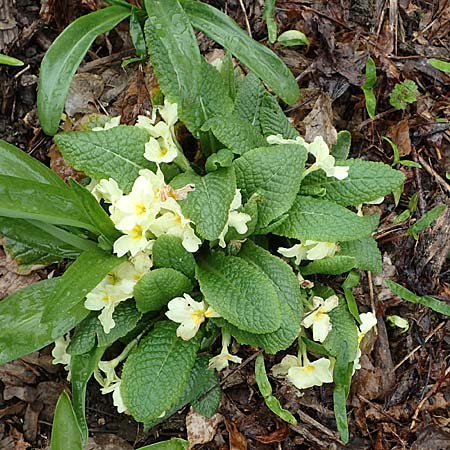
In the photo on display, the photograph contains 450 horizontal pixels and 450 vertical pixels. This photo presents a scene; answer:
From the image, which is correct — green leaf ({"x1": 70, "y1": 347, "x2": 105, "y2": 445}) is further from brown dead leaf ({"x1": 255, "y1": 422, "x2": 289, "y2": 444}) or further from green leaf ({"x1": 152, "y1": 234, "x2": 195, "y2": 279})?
brown dead leaf ({"x1": 255, "y1": 422, "x2": 289, "y2": 444})

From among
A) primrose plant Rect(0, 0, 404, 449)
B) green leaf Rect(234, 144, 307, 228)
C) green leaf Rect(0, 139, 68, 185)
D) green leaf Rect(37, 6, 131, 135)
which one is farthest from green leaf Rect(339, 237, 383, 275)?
green leaf Rect(37, 6, 131, 135)

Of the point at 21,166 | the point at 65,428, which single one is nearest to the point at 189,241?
the point at 21,166

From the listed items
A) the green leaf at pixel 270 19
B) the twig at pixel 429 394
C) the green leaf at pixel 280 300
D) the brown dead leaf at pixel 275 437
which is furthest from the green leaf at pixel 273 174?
the twig at pixel 429 394

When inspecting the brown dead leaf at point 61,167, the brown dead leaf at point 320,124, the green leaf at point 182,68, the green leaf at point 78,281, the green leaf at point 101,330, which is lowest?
the green leaf at point 101,330

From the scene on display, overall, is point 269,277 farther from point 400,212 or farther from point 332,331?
point 400,212

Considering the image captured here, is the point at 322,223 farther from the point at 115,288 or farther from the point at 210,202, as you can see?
the point at 115,288

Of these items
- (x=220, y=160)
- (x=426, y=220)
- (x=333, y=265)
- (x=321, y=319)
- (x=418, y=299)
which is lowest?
(x=418, y=299)

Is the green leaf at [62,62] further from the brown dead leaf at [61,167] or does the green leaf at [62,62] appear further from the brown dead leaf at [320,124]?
the brown dead leaf at [320,124]
